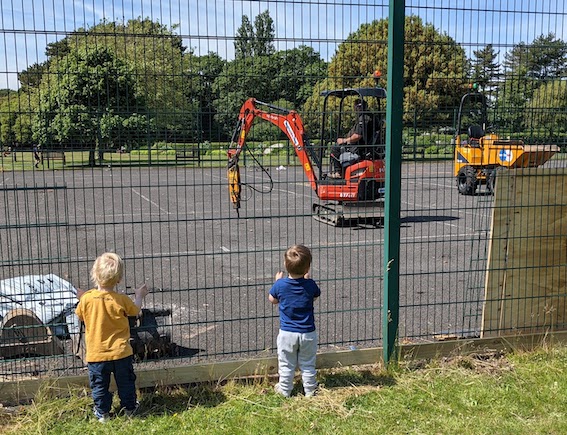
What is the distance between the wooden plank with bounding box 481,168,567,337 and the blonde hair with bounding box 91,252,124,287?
3.07 m

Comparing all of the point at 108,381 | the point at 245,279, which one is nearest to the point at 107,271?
the point at 108,381

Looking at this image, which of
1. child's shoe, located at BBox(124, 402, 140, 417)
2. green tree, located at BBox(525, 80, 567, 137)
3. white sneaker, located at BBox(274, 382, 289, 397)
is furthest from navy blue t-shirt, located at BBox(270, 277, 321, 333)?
green tree, located at BBox(525, 80, 567, 137)

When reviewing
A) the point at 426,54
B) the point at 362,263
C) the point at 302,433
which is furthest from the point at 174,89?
the point at 362,263

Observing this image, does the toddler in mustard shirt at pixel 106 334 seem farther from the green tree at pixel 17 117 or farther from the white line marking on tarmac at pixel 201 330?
the white line marking on tarmac at pixel 201 330

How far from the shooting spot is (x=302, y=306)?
416 cm

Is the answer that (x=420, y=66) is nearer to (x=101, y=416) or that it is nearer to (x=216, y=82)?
(x=216, y=82)

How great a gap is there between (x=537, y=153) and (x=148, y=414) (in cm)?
395

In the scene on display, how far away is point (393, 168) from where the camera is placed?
15.0 feet

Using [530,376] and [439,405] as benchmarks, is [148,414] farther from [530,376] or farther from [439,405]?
[530,376]

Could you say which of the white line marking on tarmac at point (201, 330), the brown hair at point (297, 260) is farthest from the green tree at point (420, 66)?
the white line marking on tarmac at point (201, 330)

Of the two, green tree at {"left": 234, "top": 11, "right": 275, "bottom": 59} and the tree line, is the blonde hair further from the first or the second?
green tree at {"left": 234, "top": 11, "right": 275, "bottom": 59}

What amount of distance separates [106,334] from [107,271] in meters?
0.40

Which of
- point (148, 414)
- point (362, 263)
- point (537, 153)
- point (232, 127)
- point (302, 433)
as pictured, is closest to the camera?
point (302, 433)

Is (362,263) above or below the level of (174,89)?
below
